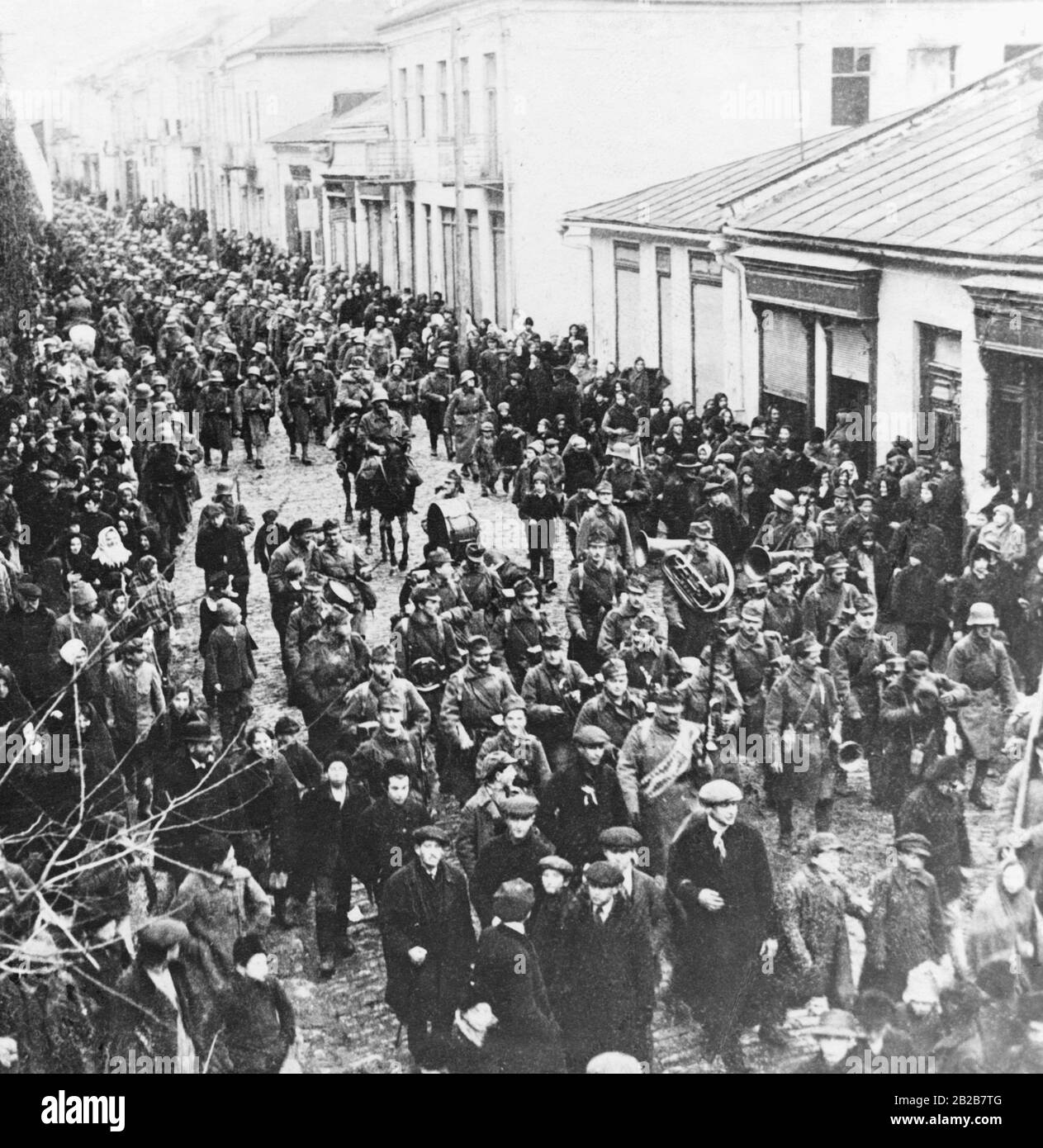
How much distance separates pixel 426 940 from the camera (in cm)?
821

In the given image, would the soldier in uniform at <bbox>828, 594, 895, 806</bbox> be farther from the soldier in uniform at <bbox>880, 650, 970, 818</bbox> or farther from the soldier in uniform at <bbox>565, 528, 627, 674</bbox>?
the soldier in uniform at <bbox>565, 528, 627, 674</bbox>

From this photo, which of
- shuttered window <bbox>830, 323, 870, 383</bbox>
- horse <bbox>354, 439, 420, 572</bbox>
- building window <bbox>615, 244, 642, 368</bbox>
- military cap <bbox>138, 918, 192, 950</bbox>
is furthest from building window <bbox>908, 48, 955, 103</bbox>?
military cap <bbox>138, 918, 192, 950</bbox>

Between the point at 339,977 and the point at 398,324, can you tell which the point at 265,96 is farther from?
the point at 339,977

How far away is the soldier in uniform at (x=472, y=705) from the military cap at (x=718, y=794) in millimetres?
2200

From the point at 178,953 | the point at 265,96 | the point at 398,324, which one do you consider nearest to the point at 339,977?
the point at 178,953

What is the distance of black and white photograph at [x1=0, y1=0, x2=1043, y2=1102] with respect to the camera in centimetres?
811

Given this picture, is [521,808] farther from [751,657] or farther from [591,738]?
[751,657]

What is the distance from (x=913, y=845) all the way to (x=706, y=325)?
44.3ft

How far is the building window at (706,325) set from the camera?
20.4 metres

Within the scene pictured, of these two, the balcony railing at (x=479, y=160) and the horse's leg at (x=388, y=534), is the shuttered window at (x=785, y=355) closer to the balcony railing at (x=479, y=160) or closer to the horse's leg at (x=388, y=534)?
the horse's leg at (x=388, y=534)

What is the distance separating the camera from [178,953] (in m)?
8.00

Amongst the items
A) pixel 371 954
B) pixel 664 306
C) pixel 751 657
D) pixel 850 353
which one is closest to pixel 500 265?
pixel 664 306

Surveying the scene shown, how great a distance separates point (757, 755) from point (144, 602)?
179 inches

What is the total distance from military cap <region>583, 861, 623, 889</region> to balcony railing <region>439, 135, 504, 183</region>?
65.3 ft
